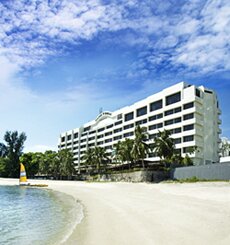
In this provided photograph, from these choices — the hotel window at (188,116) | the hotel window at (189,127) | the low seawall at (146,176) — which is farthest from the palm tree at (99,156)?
the hotel window at (188,116)

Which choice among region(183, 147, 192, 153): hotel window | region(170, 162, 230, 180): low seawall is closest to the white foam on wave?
region(170, 162, 230, 180): low seawall

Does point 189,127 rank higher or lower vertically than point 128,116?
lower

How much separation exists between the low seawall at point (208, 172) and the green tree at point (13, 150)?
88.1 metres

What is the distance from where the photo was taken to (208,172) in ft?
188

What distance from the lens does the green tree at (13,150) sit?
135750 mm

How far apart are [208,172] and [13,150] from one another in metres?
102

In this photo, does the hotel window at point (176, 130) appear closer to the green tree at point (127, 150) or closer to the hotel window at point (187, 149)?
the hotel window at point (187, 149)

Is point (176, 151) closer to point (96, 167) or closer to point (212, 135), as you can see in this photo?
point (212, 135)

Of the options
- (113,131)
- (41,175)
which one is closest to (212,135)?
(113,131)

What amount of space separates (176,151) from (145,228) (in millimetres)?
67419

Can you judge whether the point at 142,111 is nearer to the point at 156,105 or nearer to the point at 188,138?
the point at 156,105

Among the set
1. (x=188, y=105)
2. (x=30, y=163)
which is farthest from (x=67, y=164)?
(x=188, y=105)

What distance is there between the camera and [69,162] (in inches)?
5010

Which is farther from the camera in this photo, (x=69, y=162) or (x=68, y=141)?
(x=68, y=141)
